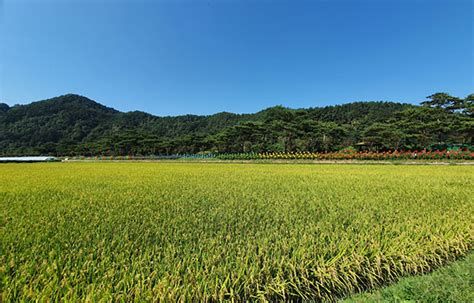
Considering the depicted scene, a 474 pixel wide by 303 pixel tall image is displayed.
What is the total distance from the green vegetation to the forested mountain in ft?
95.0

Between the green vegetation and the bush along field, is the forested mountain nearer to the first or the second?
the bush along field

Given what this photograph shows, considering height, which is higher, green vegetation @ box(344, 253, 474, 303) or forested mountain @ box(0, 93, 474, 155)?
forested mountain @ box(0, 93, 474, 155)

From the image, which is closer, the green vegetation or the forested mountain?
the green vegetation

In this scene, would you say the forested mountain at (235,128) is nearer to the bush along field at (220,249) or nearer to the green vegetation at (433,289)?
the bush along field at (220,249)

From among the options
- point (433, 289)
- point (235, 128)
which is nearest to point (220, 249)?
point (433, 289)

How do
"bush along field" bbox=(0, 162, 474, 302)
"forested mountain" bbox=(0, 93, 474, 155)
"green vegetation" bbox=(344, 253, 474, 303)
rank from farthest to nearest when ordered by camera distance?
"forested mountain" bbox=(0, 93, 474, 155)
"green vegetation" bbox=(344, 253, 474, 303)
"bush along field" bbox=(0, 162, 474, 302)

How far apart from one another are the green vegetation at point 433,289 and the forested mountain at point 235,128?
29.0 m

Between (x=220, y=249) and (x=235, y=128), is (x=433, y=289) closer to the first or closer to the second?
(x=220, y=249)

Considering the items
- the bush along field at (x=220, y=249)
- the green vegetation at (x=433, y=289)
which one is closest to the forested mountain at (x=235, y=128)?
the bush along field at (x=220, y=249)

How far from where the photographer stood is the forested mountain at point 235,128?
27.4 metres

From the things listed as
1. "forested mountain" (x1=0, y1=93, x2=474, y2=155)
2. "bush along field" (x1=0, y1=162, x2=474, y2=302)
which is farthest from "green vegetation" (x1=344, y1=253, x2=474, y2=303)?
"forested mountain" (x1=0, y1=93, x2=474, y2=155)

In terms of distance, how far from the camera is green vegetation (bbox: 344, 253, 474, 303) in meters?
1.79

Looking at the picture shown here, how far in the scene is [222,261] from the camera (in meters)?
1.92

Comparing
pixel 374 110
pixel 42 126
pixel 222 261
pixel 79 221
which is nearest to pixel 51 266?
pixel 222 261
